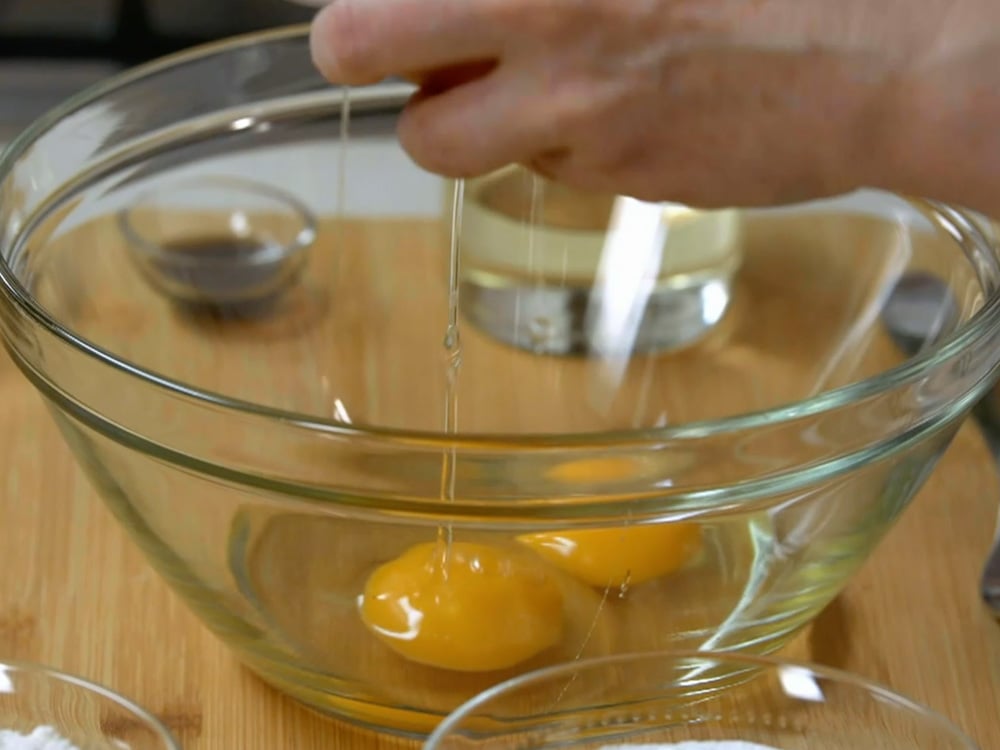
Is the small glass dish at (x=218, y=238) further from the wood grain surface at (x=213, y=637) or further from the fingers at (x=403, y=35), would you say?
the fingers at (x=403, y=35)

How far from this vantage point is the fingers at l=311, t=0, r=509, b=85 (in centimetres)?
45

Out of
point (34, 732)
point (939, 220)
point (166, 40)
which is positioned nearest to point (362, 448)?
point (34, 732)

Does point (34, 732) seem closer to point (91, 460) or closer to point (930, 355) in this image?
point (91, 460)

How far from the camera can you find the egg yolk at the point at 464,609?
20.0 inches

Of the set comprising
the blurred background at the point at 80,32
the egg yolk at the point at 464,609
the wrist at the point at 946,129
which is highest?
A: the blurred background at the point at 80,32

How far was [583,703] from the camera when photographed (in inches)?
19.5

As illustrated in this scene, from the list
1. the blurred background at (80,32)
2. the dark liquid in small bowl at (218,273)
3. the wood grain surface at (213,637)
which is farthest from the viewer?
the blurred background at (80,32)

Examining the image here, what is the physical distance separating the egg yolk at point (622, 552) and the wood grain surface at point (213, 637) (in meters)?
0.10

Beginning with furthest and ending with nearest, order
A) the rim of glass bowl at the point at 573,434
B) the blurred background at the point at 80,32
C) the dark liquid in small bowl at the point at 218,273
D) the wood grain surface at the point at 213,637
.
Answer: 1. the blurred background at the point at 80,32
2. the dark liquid in small bowl at the point at 218,273
3. the wood grain surface at the point at 213,637
4. the rim of glass bowl at the point at 573,434

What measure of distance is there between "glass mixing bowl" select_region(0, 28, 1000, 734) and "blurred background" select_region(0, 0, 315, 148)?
25 centimetres

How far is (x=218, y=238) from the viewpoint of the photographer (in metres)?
0.86

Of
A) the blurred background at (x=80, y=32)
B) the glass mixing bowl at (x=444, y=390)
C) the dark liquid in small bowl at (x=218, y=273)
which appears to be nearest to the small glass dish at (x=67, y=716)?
the glass mixing bowl at (x=444, y=390)

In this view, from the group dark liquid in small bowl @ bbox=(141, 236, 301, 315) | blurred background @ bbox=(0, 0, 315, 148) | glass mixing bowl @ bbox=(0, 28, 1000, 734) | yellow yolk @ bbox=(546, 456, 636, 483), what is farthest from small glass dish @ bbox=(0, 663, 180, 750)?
blurred background @ bbox=(0, 0, 315, 148)

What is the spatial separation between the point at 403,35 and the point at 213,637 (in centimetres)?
28
